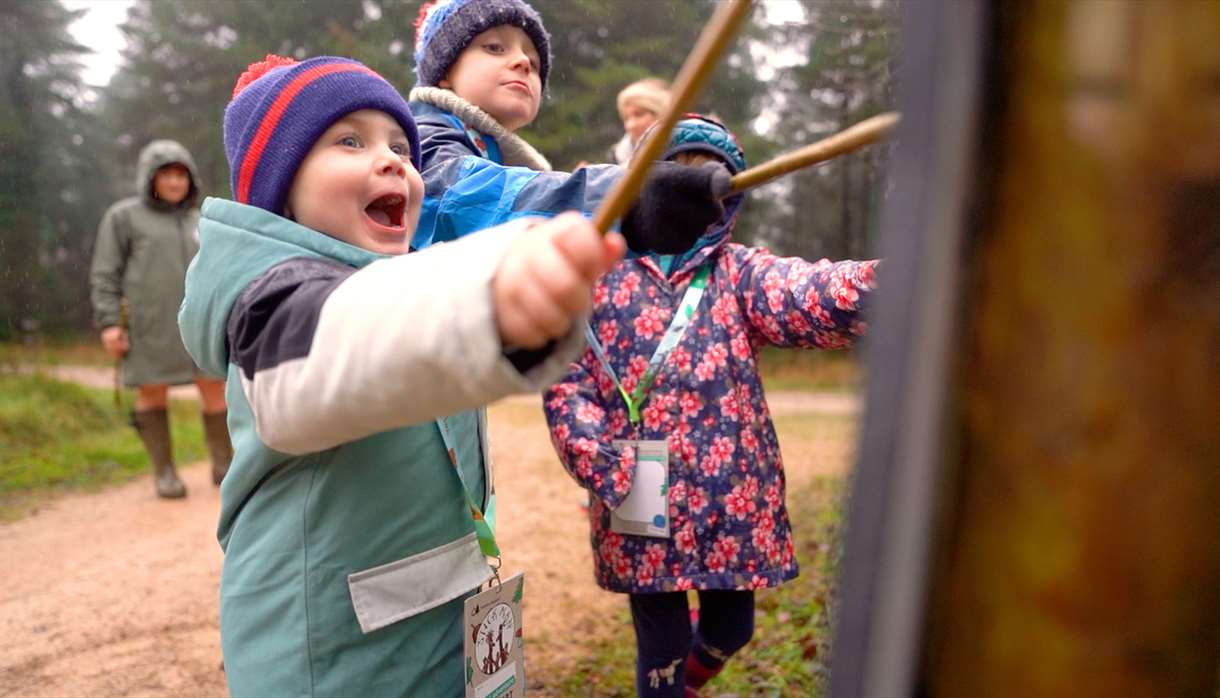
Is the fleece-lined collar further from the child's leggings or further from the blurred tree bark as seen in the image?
the blurred tree bark

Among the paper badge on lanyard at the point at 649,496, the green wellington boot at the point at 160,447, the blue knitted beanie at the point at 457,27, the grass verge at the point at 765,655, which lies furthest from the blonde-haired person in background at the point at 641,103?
the green wellington boot at the point at 160,447

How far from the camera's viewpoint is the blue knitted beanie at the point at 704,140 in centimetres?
204

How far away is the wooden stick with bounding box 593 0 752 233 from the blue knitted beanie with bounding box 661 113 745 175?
123 cm

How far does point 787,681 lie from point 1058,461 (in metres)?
→ 2.35

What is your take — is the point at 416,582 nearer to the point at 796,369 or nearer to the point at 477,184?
the point at 477,184

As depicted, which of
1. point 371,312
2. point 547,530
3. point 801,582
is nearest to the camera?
point 371,312

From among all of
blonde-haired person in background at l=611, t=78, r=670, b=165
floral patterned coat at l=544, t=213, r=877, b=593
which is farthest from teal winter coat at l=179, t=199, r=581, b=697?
blonde-haired person in background at l=611, t=78, r=670, b=165

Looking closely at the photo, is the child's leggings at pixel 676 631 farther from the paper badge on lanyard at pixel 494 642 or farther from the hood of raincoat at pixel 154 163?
the hood of raincoat at pixel 154 163

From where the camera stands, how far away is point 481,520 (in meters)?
1.45

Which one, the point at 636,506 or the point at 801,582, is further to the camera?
the point at 801,582

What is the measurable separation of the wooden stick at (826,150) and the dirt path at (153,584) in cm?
88

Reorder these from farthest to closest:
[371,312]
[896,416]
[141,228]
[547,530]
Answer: [141,228]
[547,530]
[371,312]
[896,416]

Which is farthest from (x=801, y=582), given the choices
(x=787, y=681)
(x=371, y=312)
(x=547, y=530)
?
(x=371, y=312)

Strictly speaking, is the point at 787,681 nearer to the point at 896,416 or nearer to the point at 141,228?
Answer: the point at 896,416
